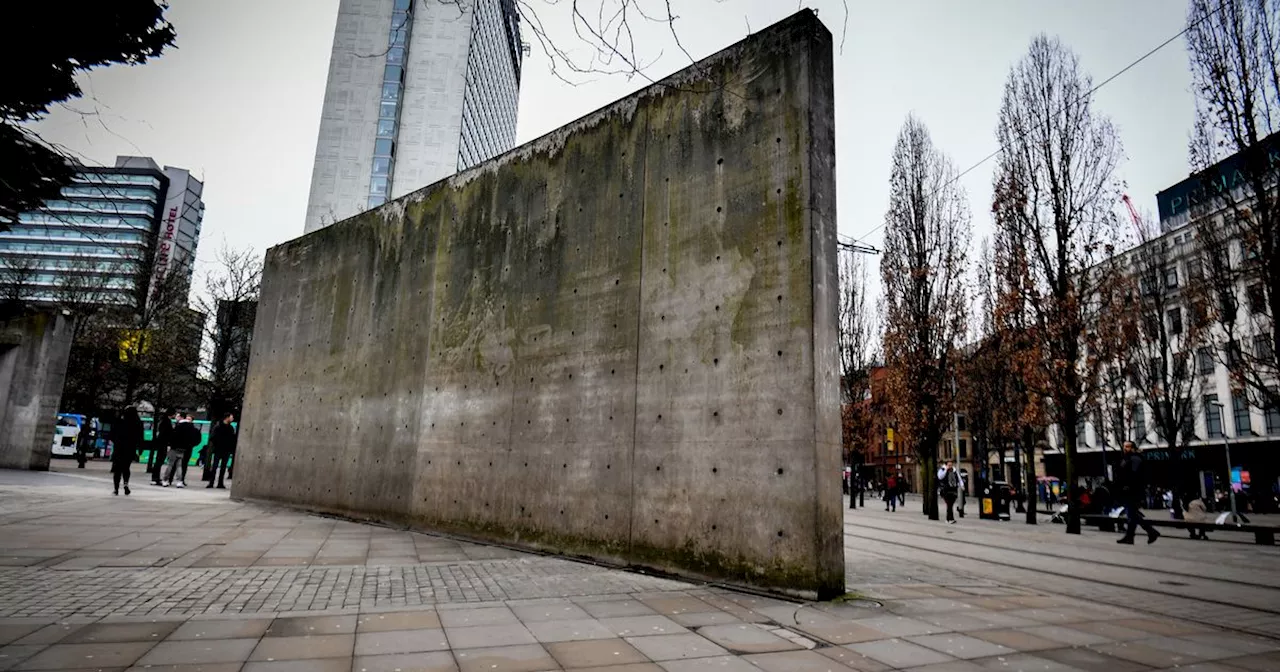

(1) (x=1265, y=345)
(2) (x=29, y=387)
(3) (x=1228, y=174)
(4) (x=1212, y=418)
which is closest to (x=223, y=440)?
(2) (x=29, y=387)

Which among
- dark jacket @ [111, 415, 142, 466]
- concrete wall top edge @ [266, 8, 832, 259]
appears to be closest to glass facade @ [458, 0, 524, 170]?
dark jacket @ [111, 415, 142, 466]

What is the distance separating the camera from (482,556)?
723 centimetres

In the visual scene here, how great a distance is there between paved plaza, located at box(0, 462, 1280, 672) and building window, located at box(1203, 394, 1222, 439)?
3301cm

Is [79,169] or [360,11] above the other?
[360,11]

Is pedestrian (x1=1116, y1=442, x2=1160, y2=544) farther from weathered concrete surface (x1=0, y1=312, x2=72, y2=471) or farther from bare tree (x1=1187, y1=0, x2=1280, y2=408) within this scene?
weathered concrete surface (x1=0, y1=312, x2=72, y2=471)

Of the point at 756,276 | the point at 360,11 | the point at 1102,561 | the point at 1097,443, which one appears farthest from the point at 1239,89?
the point at 360,11

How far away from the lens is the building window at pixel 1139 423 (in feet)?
125

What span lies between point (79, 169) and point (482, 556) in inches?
203

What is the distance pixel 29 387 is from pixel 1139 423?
53.5 meters

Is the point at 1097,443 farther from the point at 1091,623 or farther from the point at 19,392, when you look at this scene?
the point at 19,392

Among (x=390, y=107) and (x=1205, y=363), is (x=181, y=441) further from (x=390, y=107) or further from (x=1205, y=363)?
(x=390, y=107)

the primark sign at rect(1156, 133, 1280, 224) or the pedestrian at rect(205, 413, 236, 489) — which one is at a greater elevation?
the primark sign at rect(1156, 133, 1280, 224)

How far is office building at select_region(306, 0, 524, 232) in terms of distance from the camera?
189 feet

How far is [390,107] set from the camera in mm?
59781
